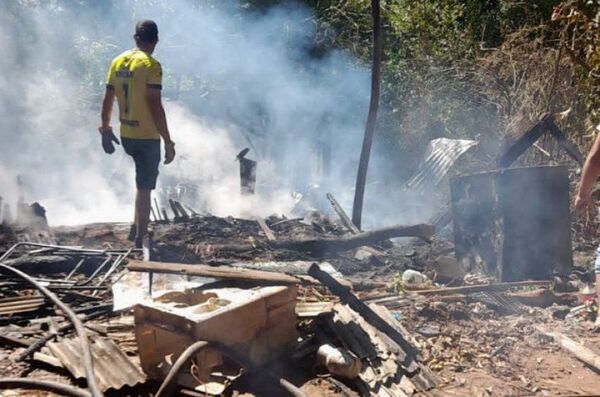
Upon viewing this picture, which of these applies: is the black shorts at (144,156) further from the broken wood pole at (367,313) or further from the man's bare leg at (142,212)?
the broken wood pole at (367,313)

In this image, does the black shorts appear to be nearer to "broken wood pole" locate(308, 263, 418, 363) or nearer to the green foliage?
"broken wood pole" locate(308, 263, 418, 363)

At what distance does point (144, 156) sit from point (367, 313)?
11.8 ft

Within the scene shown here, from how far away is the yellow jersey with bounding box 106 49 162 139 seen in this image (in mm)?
6293

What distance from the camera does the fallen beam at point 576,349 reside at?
3977 mm

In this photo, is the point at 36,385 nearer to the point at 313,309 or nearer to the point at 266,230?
the point at 313,309

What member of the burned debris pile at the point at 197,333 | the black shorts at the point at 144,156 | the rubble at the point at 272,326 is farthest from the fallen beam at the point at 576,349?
the black shorts at the point at 144,156

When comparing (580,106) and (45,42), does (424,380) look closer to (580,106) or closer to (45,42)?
(580,106)

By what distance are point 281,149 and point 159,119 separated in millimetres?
9259

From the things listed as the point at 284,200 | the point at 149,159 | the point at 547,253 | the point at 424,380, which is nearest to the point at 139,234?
the point at 149,159

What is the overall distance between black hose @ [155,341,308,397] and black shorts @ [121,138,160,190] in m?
3.74

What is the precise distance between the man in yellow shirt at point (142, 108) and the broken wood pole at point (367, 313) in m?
2.94

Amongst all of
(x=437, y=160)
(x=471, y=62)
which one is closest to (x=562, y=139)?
(x=437, y=160)

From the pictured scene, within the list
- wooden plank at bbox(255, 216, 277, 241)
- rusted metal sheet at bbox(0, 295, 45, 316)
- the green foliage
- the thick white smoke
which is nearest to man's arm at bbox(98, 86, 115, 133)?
wooden plank at bbox(255, 216, 277, 241)

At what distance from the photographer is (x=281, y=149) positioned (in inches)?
612
